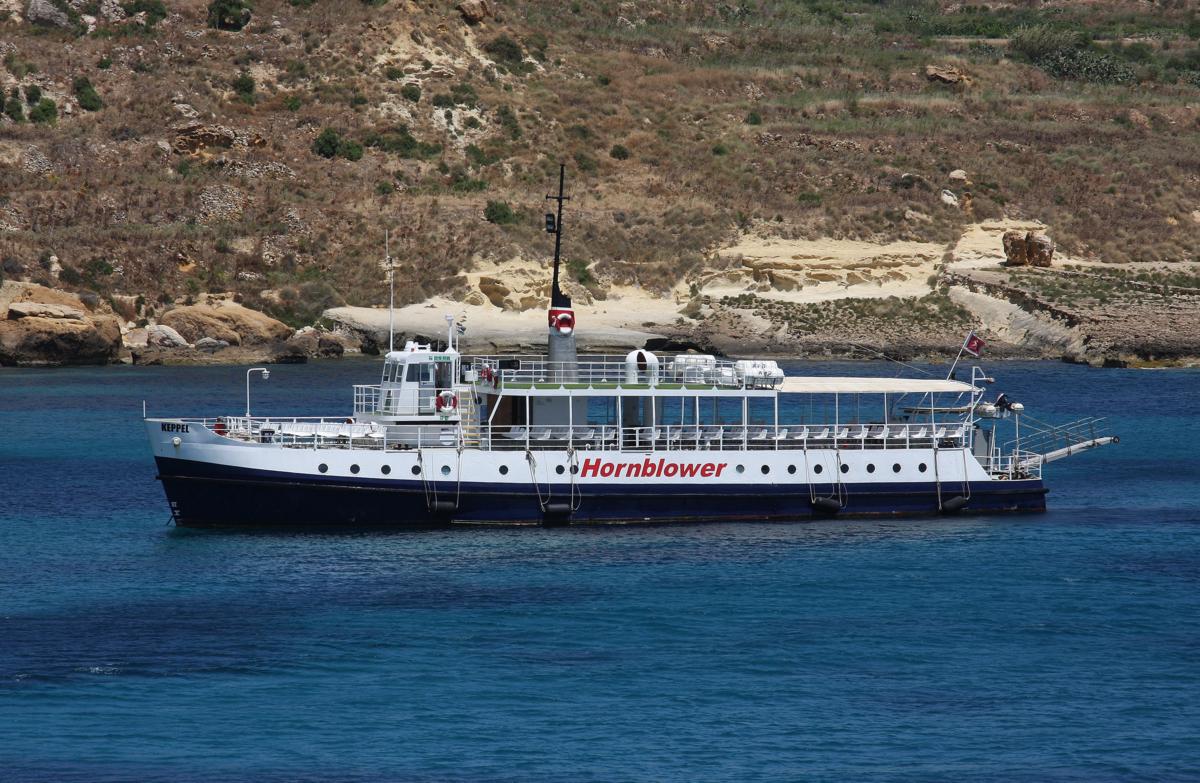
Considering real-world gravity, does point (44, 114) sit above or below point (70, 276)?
above

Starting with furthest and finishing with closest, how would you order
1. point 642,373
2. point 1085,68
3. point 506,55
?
point 1085,68 < point 506,55 < point 642,373

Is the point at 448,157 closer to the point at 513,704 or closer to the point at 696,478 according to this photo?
the point at 696,478

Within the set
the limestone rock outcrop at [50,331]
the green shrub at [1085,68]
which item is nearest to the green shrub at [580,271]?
the limestone rock outcrop at [50,331]

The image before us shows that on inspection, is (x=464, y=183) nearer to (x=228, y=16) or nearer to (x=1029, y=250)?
(x=228, y=16)

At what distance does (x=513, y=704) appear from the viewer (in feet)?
105

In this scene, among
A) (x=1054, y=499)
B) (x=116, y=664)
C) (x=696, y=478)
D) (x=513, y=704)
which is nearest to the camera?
(x=513, y=704)

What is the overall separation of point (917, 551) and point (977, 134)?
10111cm

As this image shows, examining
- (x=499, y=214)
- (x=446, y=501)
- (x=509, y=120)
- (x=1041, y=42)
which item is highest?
(x=1041, y=42)

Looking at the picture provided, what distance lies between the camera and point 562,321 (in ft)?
165

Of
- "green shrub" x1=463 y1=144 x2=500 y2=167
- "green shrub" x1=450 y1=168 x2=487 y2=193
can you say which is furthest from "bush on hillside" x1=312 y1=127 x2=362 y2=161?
"green shrub" x1=463 y1=144 x2=500 y2=167

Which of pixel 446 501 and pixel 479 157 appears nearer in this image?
pixel 446 501

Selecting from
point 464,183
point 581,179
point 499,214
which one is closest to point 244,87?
point 464,183

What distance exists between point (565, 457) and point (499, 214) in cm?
7698

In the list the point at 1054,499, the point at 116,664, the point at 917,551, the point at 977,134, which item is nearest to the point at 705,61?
the point at 977,134
